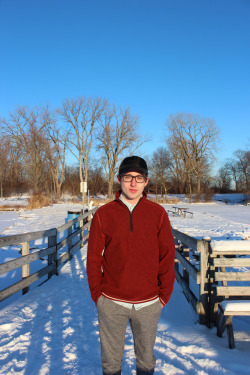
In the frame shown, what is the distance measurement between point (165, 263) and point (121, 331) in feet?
1.91

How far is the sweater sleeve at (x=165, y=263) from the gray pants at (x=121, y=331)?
0.33 ft

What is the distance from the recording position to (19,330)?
11.2 feet

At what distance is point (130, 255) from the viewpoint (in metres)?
1.92

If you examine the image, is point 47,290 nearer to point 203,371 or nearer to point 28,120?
point 203,371

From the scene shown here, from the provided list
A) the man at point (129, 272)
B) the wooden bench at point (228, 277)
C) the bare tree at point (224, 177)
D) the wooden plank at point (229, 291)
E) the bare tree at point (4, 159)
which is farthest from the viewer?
the bare tree at point (224, 177)

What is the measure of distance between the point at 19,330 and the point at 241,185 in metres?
65.5

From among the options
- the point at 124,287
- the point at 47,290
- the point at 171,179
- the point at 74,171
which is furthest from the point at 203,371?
the point at 74,171

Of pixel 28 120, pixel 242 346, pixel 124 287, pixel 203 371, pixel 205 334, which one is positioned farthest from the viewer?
pixel 28 120

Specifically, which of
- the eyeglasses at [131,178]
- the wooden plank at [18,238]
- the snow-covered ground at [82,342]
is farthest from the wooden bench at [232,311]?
the wooden plank at [18,238]

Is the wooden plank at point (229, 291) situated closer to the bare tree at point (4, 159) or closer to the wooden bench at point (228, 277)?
the wooden bench at point (228, 277)

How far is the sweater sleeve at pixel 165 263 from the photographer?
6.46ft

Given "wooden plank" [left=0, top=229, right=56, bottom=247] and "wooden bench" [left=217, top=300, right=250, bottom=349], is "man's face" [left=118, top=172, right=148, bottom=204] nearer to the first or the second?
"wooden bench" [left=217, top=300, right=250, bottom=349]

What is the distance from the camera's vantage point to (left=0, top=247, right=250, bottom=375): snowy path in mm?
2650

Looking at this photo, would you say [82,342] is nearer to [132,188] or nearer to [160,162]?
[132,188]
